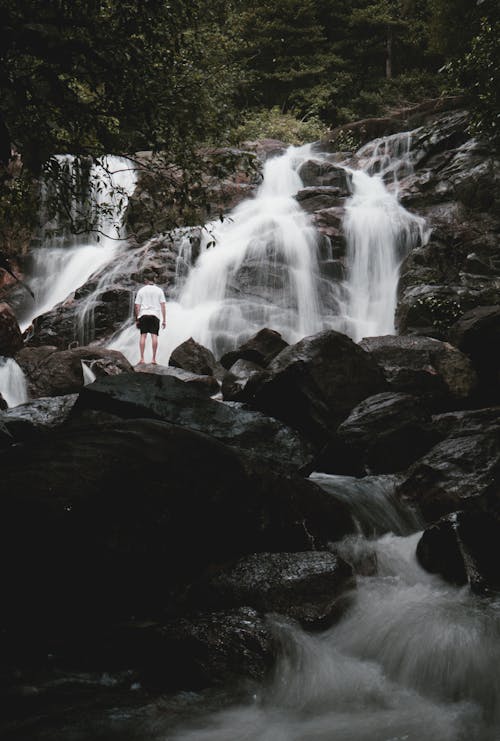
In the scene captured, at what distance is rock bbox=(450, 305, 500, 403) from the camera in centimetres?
870

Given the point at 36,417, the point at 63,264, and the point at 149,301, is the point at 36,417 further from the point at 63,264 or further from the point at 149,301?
the point at 63,264

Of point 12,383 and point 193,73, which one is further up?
point 193,73

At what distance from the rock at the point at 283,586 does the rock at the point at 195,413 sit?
7.05 ft

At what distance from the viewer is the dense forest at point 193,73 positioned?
3432mm

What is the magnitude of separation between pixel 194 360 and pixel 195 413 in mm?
4737

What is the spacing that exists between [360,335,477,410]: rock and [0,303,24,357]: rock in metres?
7.80

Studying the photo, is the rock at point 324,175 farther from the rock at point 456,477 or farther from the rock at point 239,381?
the rock at point 456,477

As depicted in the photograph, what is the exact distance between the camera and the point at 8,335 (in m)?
12.3

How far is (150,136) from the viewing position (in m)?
5.23

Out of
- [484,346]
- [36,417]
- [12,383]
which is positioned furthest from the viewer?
[12,383]

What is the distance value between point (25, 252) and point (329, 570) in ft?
58.0

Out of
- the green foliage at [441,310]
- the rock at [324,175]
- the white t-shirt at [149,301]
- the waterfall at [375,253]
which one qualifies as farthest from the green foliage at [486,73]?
the rock at [324,175]

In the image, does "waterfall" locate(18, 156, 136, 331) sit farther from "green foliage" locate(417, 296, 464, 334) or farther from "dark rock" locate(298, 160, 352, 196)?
"green foliage" locate(417, 296, 464, 334)

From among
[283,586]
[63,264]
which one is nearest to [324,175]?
[63,264]
